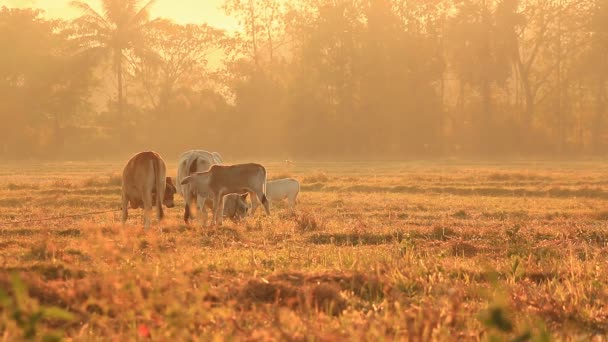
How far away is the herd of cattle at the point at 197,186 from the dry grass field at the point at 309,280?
0.63 m

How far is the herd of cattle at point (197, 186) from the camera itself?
535 inches

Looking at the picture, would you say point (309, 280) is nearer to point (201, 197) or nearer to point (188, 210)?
point (188, 210)

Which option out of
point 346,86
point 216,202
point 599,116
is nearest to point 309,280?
point 216,202

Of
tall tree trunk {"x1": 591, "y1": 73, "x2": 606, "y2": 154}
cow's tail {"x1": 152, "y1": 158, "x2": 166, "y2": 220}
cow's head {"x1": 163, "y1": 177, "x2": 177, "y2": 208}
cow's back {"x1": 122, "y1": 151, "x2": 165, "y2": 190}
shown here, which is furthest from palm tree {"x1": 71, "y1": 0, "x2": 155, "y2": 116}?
cow's tail {"x1": 152, "y1": 158, "x2": 166, "y2": 220}

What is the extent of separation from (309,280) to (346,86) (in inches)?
1854

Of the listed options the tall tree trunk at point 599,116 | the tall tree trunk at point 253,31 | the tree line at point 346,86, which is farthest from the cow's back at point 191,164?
the tall tree trunk at point 599,116

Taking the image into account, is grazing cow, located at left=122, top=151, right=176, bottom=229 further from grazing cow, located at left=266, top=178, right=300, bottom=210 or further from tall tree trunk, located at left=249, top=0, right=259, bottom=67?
tall tree trunk, located at left=249, top=0, right=259, bottom=67

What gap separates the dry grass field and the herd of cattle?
0.63 metres

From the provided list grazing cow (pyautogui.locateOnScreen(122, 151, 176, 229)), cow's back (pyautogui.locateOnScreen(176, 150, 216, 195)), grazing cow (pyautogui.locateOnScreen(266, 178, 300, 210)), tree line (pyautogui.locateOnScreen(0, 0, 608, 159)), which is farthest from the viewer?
tree line (pyautogui.locateOnScreen(0, 0, 608, 159))

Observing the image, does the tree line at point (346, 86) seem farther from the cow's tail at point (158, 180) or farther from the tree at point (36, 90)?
the cow's tail at point (158, 180)

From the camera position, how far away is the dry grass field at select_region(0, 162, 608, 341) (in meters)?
5.25

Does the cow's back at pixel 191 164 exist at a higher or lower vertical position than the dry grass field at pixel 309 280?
higher

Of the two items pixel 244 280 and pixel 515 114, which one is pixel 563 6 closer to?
pixel 515 114

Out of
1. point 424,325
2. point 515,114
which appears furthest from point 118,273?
point 515,114
